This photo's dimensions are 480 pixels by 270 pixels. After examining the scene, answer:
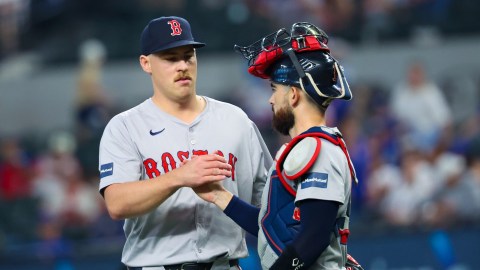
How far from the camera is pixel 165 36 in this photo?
14.7 ft

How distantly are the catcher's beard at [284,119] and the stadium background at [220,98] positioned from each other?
4465mm

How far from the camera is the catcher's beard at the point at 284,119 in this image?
4195 millimetres

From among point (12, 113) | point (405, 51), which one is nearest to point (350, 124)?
point (405, 51)

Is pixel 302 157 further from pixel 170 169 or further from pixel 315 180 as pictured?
pixel 170 169

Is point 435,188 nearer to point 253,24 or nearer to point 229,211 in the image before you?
point 253,24

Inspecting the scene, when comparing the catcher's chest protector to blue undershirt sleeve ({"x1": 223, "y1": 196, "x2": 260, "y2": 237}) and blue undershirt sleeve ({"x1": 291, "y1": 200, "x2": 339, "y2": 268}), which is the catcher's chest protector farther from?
blue undershirt sleeve ({"x1": 223, "y1": 196, "x2": 260, "y2": 237})

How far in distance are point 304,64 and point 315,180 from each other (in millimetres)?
537

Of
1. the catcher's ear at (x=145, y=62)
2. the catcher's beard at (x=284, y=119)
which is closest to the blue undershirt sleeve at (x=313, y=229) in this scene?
the catcher's beard at (x=284, y=119)

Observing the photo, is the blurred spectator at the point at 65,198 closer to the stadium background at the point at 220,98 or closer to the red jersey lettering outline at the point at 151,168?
the stadium background at the point at 220,98

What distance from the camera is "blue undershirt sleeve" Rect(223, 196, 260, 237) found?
434cm

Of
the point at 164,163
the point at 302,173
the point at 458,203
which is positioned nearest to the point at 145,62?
the point at 164,163

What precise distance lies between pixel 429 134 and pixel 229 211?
663 cm

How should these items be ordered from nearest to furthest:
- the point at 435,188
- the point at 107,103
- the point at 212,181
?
the point at 212,181 → the point at 435,188 → the point at 107,103

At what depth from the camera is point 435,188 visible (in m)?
9.32
